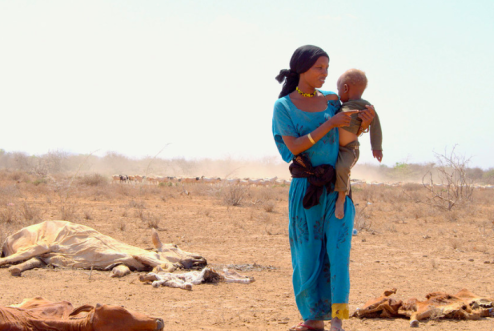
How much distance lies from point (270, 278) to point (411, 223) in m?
7.87

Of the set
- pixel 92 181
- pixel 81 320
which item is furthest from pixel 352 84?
pixel 92 181

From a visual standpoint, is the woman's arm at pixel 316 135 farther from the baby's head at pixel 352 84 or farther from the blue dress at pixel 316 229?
the baby's head at pixel 352 84

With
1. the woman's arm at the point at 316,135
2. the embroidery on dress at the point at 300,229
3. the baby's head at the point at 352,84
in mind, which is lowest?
the embroidery on dress at the point at 300,229

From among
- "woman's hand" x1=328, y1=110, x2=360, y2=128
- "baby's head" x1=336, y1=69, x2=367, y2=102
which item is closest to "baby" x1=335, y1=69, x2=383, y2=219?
"baby's head" x1=336, y1=69, x2=367, y2=102

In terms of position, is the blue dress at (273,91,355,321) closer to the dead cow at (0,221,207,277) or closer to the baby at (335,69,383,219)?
the baby at (335,69,383,219)

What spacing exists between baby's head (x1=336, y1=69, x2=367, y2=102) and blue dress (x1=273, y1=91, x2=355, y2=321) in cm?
17

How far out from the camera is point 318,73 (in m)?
3.52

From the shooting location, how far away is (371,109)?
3.40 metres

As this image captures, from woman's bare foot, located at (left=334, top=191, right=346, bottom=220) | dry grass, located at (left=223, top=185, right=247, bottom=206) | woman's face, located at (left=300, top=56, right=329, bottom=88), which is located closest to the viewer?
woman's bare foot, located at (left=334, top=191, right=346, bottom=220)

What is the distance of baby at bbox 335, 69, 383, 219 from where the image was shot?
3424mm

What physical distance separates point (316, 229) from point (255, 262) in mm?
4101

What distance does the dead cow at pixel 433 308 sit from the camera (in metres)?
4.15

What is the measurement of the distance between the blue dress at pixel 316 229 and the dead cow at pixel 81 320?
43.6 inches

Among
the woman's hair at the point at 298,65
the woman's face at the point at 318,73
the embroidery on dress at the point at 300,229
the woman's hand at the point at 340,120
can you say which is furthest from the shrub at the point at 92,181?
the woman's hand at the point at 340,120
